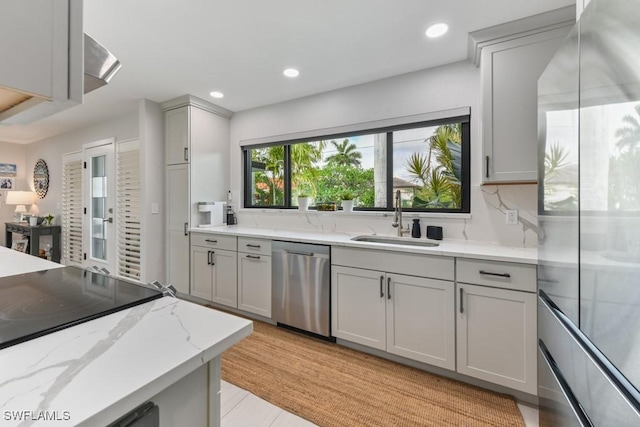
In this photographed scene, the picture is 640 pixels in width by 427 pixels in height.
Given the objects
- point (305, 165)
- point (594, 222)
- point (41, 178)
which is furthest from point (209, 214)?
point (41, 178)

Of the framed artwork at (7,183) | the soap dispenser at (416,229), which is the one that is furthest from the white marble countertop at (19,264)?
the framed artwork at (7,183)

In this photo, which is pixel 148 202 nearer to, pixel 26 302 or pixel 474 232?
pixel 26 302

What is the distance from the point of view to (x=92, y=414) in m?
0.43

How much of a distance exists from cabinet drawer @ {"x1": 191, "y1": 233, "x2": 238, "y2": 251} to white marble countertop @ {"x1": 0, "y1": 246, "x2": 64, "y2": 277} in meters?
1.54

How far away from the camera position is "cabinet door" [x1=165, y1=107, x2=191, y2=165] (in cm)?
332

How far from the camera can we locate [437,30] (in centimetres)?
201

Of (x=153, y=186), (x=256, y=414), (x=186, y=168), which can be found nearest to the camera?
(x=256, y=414)

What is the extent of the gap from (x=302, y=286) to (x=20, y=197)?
6.58 m

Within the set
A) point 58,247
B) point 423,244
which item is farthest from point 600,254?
point 58,247

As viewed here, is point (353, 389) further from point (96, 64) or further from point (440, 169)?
point (96, 64)

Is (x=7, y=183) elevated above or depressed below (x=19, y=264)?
above

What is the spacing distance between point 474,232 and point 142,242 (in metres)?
3.69

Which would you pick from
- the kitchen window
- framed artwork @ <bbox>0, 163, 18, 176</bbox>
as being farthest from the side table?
the kitchen window

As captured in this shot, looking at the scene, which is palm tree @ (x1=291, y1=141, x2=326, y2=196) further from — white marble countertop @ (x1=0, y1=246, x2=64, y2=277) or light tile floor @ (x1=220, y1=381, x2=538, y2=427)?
white marble countertop @ (x1=0, y1=246, x2=64, y2=277)
